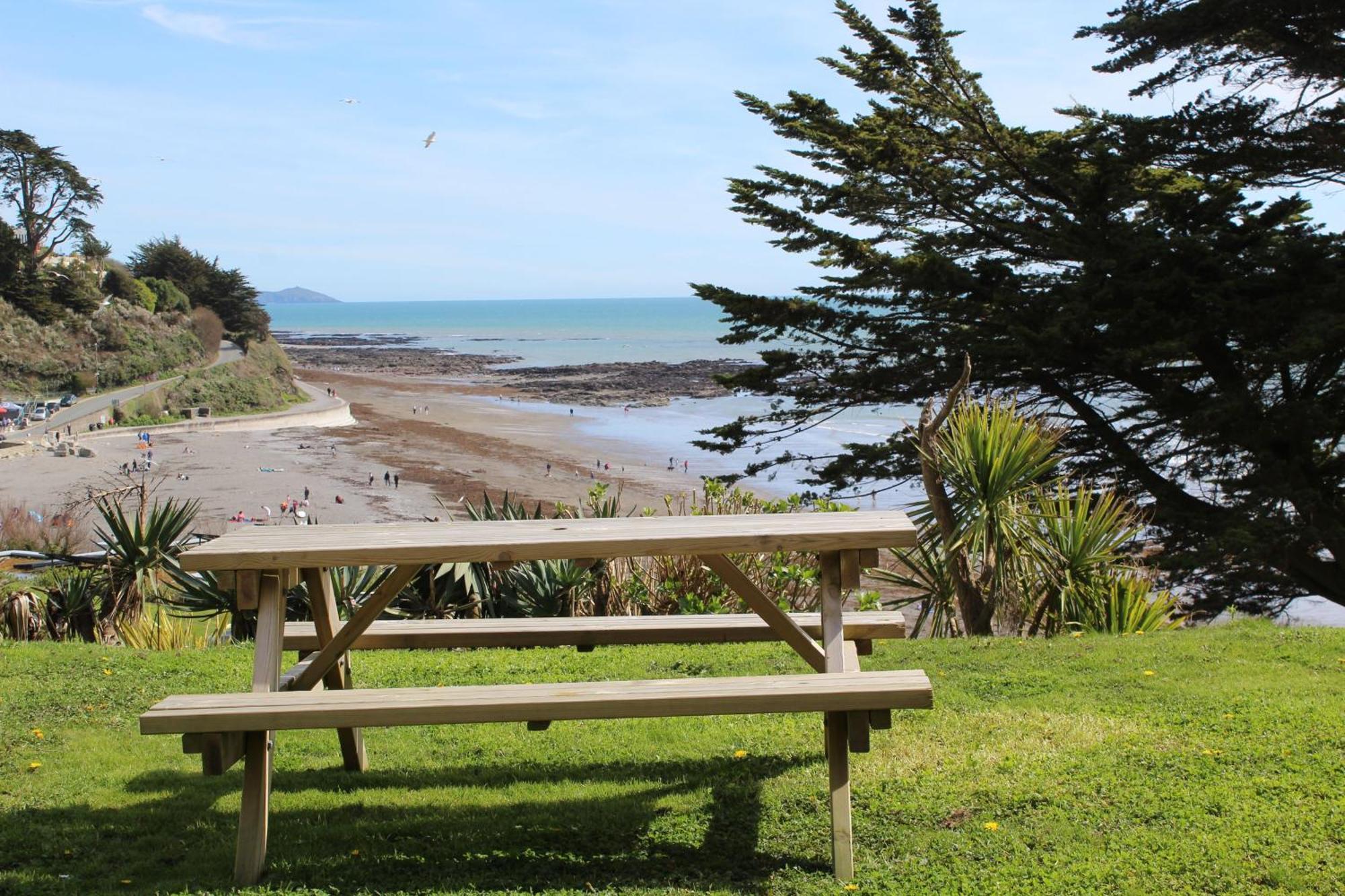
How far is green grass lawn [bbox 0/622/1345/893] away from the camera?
3.10m

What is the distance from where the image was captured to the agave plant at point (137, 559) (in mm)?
7473

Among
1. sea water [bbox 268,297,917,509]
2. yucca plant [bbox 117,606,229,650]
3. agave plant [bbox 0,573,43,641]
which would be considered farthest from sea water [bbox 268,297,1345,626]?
agave plant [bbox 0,573,43,641]

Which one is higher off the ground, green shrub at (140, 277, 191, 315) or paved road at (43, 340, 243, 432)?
green shrub at (140, 277, 191, 315)

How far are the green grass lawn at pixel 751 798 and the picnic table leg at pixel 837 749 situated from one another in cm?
7

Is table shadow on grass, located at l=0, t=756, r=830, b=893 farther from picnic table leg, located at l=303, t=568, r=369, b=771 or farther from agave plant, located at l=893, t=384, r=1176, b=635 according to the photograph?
agave plant, located at l=893, t=384, r=1176, b=635

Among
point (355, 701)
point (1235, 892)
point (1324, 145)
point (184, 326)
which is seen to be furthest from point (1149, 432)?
point (184, 326)

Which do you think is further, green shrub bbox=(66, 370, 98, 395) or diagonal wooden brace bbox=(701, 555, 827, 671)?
green shrub bbox=(66, 370, 98, 395)

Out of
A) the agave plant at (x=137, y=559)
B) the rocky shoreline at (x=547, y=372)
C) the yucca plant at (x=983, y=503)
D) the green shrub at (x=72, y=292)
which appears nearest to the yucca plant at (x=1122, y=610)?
the yucca plant at (x=983, y=503)

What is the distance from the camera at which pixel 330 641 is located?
12.3 feet

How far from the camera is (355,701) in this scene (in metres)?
2.99

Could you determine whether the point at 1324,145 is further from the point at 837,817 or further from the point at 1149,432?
the point at 837,817

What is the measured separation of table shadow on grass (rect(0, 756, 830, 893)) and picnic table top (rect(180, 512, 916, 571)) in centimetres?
85

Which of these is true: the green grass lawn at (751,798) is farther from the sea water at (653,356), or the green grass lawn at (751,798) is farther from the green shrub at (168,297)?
the green shrub at (168,297)

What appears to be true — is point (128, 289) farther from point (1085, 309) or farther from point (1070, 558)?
point (1070, 558)
